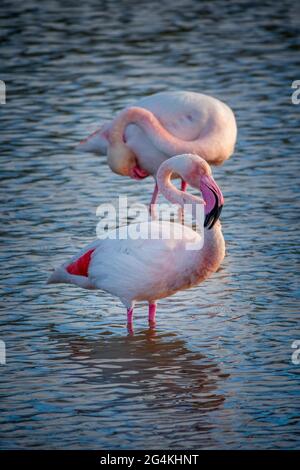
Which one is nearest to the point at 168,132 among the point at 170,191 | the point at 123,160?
the point at 123,160

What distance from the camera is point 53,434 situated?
20.5ft

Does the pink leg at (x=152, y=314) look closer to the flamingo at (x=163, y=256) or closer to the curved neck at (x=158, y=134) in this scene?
the flamingo at (x=163, y=256)

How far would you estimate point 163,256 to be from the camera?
739 cm

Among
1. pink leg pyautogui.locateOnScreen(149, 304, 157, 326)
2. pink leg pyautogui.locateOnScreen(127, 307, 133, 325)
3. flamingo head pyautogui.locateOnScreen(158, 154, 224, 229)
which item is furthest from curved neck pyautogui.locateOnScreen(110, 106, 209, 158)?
pink leg pyautogui.locateOnScreen(127, 307, 133, 325)

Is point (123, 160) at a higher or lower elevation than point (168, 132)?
lower

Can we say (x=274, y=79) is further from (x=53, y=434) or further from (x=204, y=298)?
(x=53, y=434)

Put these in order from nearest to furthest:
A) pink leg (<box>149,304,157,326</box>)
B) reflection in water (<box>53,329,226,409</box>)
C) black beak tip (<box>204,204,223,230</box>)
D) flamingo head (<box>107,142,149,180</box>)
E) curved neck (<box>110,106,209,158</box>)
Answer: reflection in water (<box>53,329,226,409</box>) < black beak tip (<box>204,204,223,230</box>) < pink leg (<box>149,304,157,326</box>) < curved neck (<box>110,106,209,158</box>) < flamingo head (<box>107,142,149,180</box>)

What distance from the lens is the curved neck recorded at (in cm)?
956

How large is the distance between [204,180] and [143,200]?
3.20 meters

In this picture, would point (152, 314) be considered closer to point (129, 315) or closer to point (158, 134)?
point (129, 315)

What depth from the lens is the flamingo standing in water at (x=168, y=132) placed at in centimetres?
A: 963

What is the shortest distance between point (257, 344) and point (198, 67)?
7.44 meters

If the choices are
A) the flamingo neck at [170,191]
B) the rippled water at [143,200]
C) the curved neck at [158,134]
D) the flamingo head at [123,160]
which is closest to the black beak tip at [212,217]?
the flamingo neck at [170,191]

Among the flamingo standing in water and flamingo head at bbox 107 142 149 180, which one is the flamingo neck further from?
flamingo head at bbox 107 142 149 180
